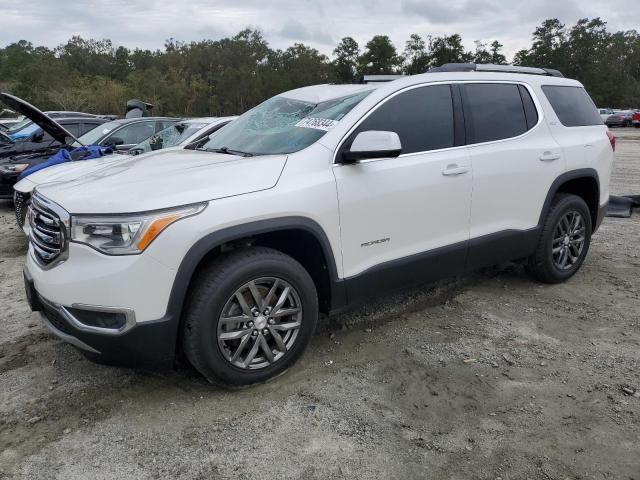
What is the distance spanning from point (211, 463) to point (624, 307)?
11.8ft

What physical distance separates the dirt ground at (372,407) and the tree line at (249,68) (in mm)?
46625

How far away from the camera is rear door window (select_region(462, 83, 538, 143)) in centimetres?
406

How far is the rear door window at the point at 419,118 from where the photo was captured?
3593 millimetres

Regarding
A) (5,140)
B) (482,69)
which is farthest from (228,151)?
(5,140)

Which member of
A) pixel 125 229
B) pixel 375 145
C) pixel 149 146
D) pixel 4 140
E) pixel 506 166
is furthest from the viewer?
pixel 4 140

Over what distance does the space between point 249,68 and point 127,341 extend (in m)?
68.4

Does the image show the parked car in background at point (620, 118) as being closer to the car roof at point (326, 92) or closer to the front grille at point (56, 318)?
the car roof at point (326, 92)

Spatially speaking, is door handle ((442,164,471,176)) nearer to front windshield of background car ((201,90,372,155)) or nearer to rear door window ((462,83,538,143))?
rear door window ((462,83,538,143))

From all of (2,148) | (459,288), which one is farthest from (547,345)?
(2,148)

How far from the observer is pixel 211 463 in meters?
2.53

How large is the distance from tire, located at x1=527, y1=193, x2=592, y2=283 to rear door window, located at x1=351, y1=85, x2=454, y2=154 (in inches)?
56.4

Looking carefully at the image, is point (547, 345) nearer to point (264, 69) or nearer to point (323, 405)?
point (323, 405)

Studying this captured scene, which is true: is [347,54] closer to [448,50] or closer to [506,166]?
[448,50]

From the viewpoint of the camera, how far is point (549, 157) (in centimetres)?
447
